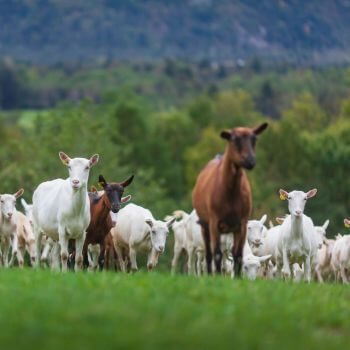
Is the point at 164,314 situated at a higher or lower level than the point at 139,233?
lower

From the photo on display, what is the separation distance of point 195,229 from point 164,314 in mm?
16868

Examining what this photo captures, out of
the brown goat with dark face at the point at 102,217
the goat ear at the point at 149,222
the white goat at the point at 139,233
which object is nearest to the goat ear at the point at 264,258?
the white goat at the point at 139,233

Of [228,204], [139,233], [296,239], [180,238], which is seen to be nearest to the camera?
[228,204]

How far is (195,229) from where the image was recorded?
29.9 m

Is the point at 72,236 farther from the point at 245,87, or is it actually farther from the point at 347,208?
the point at 245,87

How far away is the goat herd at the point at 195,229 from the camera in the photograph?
63.7 ft

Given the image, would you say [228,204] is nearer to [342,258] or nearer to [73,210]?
[73,210]

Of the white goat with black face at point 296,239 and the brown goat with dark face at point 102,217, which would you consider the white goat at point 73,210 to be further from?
the white goat with black face at point 296,239

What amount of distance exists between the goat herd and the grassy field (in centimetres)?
275

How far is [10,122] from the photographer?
16275cm

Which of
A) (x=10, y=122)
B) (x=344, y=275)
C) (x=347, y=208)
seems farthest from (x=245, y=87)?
(x=344, y=275)

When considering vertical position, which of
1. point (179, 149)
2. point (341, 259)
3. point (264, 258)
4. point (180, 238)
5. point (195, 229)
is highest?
point (179, 149)

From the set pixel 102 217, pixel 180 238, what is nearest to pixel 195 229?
pixel 180 238

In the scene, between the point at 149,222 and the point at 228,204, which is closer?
the point at 228,204
